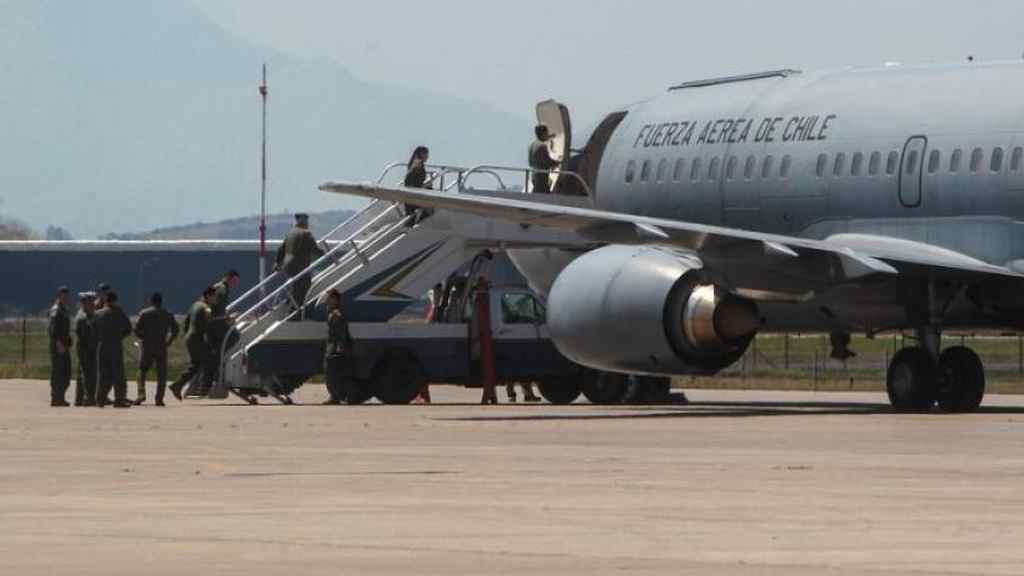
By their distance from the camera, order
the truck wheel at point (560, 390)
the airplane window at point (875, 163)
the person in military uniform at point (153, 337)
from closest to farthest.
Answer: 1. the airplane window at point (875, 163)
2. the person in military uniform at point (153, 337)
3. the truck wheel at point (560, 390)

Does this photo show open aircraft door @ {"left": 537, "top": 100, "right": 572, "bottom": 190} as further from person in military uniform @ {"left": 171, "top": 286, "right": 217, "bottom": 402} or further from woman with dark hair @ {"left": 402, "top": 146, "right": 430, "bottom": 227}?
person in military uniform @ {"left": 171, "top": 286, "right": 217, "bottom": 402}

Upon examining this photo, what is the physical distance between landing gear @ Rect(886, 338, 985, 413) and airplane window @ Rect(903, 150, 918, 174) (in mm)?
1981

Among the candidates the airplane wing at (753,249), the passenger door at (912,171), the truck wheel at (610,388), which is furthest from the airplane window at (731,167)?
the truck wheel at (610,388)

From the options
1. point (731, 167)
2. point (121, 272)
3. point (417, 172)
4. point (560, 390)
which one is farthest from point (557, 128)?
point (121, 272)

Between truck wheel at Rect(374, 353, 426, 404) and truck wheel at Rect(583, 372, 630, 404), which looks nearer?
truck wheel at Rect(374, 353, 426, 404)

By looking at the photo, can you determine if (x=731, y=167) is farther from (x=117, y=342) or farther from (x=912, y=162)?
(x=117, y=342)

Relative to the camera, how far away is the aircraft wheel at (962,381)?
30844 mm

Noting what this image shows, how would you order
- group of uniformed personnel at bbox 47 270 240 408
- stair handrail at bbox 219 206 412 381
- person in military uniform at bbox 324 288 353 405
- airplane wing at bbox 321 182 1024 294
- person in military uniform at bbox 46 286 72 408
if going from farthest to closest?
person in military uniform at bbox 46 286 72 408
stair handrail at bbox 219 206 412 381
group of uniformed personnel at bbox 47 270 240 408
person in military uniform at bbox 324 288 353 405
airplane wing at bbox 321 182 1024 294

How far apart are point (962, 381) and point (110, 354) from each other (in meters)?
11.3

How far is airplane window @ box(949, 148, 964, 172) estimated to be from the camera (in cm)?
3005

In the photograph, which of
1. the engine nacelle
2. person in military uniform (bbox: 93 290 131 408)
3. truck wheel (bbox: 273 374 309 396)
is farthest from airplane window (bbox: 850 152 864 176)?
person in military uniform (bbox: 93 290 131 408)

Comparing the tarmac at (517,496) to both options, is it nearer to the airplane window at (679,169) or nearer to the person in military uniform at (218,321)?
the airplane window at (679,169)

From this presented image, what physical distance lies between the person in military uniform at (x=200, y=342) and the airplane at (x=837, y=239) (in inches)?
275

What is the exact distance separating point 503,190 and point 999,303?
8.95m
